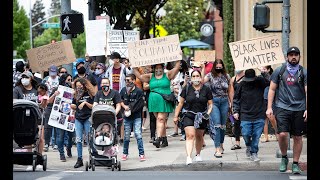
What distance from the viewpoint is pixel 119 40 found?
79.4 feet

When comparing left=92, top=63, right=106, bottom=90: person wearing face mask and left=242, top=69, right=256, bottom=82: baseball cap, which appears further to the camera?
left=92, top=63, right=106, bottom=90: person wearing face mask

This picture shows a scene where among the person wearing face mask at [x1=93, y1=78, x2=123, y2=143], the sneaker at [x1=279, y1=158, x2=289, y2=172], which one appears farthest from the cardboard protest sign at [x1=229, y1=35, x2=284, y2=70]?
the sneaker at [x1=279, y1=158, x2=289, y2=172]

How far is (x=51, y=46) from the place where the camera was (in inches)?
798

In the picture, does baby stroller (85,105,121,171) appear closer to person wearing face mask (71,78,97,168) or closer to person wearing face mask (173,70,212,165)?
person wearing face mask (71,78,97,168)

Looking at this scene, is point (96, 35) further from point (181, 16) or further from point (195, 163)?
point (181, 16)

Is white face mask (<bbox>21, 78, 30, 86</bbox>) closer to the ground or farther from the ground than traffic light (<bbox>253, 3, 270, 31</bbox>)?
closer to the ground

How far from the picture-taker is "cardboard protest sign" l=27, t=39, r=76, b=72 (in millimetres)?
20094

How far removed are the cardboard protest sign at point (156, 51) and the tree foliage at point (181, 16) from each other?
52.9m

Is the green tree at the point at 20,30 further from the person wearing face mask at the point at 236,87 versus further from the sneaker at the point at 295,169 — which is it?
the sneaker at the point at 295,169

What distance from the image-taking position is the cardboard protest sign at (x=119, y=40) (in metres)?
23.9

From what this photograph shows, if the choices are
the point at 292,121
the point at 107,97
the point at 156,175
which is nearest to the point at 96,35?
the point at 107,97

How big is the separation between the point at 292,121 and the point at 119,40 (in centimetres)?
1029

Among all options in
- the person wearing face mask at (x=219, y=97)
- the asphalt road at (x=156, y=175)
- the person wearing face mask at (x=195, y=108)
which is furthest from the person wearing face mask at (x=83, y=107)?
the person wearing face mask at (x=219, y=97)

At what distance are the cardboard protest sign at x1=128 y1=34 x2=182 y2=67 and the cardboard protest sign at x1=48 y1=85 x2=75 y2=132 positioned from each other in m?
1.51
